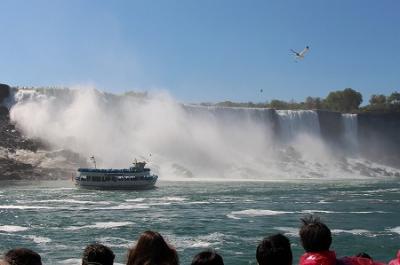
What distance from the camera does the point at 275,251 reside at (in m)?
4.01

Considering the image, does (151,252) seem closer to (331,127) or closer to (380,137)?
(331,127)

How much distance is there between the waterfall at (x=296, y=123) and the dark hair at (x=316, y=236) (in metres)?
73.1

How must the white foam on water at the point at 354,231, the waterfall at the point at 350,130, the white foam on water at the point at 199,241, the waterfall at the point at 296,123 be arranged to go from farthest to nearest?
the waterfall at the point at 350,130
the waterfall at the point at 296,123
the white foam on water at the point at 354,231
the white foam on water at the point at 199,241

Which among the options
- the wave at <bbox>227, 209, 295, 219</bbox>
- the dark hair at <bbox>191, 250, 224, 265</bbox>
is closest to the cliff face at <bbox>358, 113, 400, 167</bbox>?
the wave at <bbox>227, 209, 295, 219</bbox>

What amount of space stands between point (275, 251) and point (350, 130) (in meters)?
81.4

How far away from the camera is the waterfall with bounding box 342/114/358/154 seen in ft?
267

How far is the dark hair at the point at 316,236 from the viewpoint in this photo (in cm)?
417

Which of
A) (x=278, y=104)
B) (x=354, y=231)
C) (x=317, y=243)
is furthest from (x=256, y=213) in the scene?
(x=278, y=104)

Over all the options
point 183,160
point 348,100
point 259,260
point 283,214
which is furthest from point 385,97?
point 259,260

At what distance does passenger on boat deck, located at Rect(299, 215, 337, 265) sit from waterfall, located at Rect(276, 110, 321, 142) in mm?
73082

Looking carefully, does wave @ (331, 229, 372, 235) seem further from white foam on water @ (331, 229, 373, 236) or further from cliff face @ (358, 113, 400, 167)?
cliff face @ (358, 113, 400, 167)

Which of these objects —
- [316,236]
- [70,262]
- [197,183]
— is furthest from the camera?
[197,183]

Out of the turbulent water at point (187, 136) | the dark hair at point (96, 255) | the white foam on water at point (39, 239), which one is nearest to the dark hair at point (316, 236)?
the dark hair at point (96, 255)

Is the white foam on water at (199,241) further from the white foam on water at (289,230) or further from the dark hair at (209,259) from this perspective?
the dark hair at (209,259)
